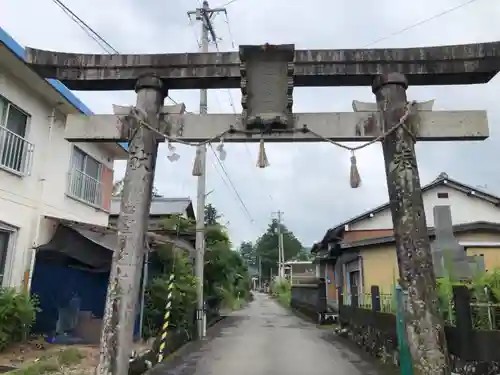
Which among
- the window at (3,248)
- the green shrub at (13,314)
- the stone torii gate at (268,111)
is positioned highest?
the stone torii gate at (268,111)

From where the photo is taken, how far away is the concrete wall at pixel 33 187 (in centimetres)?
980

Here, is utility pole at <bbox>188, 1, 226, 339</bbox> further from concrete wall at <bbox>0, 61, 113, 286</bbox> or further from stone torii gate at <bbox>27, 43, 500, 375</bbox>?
stone torii gate at <bbox>27, 43, 500, 375</bbox>

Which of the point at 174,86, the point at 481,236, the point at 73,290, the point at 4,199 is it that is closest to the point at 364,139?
the point at 174,86

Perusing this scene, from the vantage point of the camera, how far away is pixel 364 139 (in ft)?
20.4

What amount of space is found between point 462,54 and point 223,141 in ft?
12.1

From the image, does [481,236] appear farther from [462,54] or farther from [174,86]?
[174,86]

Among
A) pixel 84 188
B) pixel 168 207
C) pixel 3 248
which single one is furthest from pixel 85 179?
pixel 168 207

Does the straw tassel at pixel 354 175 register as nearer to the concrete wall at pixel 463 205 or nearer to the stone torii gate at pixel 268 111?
the stone torii gate at pixel 268 111

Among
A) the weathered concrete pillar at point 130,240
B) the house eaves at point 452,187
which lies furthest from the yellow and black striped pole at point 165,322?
the house eaves at point 452,187

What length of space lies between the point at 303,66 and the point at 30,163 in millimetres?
7557

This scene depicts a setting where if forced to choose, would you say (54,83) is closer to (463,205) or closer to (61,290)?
(61,290)

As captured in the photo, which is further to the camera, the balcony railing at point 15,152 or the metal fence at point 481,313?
the balcony railing at point 15,152

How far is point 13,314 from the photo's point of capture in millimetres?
8711

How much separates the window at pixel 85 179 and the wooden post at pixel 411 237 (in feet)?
31.8
